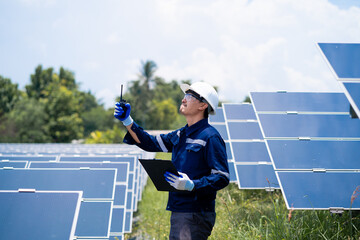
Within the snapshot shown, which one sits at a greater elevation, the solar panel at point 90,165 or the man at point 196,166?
the solar panel at point 90,165

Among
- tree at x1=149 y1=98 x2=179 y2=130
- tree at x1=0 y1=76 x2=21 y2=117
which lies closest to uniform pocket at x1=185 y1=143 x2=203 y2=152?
tree at x1=0 y1=76 x2=21 y2=117

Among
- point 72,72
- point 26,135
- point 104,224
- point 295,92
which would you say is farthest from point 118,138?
point 72,72

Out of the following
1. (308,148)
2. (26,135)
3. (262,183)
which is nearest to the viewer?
(308,148)

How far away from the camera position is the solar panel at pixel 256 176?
8828 millimetres

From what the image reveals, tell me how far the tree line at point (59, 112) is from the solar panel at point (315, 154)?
3266 cm

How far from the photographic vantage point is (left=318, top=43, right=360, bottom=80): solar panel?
5.84 metres

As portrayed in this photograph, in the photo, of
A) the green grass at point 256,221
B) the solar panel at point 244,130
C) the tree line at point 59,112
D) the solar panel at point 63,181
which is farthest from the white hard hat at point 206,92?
the tree line at point 59,112

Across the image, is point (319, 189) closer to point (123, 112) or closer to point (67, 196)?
point (123, 112)

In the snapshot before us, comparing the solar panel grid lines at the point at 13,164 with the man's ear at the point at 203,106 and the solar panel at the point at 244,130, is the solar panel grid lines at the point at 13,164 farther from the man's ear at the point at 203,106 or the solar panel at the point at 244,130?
the solar panel at the point at 244,130

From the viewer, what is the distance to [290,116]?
8148mm

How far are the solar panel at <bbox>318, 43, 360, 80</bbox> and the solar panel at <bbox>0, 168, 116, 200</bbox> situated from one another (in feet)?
11.9

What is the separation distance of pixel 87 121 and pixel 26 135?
83.6 feet

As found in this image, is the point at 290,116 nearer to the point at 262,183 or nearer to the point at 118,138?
the point at 262,183

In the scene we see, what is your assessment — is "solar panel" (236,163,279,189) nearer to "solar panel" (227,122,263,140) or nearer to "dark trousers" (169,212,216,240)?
"solar panel" (227,122,263,140)
